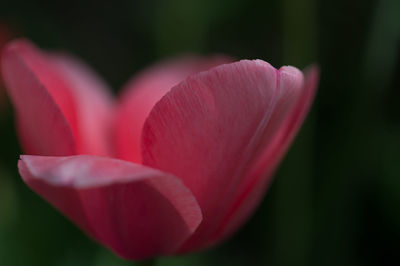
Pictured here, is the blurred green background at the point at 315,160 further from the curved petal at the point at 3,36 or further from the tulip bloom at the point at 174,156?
the tulip bloom at the point at 174,156

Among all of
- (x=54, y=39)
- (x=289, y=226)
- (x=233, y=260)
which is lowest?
(x=233, y=260)

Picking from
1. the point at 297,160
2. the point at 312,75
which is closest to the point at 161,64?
the point at 297,160

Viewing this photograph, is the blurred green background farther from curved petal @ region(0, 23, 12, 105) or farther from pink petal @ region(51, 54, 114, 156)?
pink petal @ region(51, 54, 114, 156)

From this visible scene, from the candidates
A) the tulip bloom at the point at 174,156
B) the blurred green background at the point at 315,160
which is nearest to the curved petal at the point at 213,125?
A: the tulip bloom at the point at 174,156

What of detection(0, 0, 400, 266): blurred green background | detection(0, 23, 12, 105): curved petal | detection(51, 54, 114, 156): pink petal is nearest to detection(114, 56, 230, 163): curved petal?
detection(51, 54, 114, 156): pink petal

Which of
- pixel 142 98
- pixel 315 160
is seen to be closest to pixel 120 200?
pixel 142 98

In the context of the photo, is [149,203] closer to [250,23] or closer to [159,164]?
[159,164]
